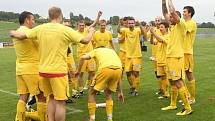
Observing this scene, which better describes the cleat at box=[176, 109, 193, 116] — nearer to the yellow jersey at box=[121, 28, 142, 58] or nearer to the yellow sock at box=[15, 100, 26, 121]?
the yellow jersey at box=[121, 28, 142, 58]

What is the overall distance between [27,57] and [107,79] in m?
1.70

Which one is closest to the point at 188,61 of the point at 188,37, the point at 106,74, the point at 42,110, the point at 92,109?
the point at 188,37

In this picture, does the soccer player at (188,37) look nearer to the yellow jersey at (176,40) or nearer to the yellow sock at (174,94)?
the yellow sock at (174,94)

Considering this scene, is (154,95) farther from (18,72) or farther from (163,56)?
(18,72)

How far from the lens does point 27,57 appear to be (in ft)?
26.9

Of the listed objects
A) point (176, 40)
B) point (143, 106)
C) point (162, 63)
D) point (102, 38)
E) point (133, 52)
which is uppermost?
point (176, 40)

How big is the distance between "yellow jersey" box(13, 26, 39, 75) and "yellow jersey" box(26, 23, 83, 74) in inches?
29.5

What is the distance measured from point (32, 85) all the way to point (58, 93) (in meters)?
0.99

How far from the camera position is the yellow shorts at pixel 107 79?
8.32m

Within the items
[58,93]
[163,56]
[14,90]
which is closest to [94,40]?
[163,56]

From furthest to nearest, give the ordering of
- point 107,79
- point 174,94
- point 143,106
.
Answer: point 143,106
point 174,94
point 107,79

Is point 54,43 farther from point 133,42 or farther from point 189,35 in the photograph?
point 133,42

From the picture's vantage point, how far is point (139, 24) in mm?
12180

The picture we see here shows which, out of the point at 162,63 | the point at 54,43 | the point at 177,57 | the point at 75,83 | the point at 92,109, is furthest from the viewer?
the point at 75,83
